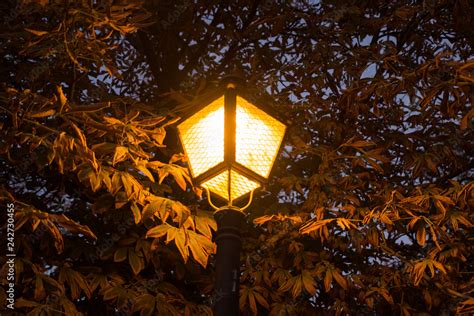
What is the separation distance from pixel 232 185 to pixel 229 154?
0.29 metres

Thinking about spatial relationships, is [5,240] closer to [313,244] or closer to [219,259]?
[219,259]

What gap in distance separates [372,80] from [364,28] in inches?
82.9

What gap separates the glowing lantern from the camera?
3.16 metres

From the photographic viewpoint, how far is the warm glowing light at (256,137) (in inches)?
126

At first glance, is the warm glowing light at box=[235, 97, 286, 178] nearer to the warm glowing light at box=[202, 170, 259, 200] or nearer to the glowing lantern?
the glowing lantern

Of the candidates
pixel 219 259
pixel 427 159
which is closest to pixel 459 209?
pixel 427 159

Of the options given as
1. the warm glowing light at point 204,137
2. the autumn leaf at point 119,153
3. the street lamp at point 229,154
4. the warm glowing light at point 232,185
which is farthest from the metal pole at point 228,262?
the autumn leaf at point 119,153

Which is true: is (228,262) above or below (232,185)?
below

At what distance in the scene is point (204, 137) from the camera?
132 inches

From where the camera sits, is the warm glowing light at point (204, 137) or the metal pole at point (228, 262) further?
the warm glowing light at point (204, 137)

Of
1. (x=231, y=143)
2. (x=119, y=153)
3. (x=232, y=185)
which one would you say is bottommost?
(x=232, y=185)

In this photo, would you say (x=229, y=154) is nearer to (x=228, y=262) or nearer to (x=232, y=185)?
(x=232, y=185)

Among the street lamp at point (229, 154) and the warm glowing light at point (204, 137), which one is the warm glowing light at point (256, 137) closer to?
the street lamp at point (229, 154)

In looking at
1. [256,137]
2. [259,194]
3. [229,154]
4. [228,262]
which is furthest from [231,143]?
[259,194]
